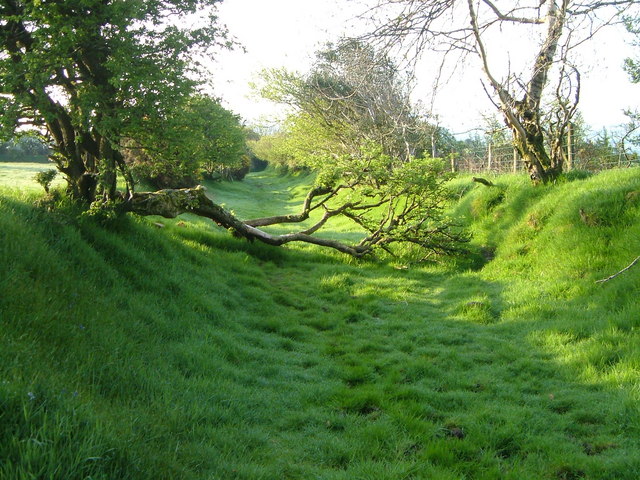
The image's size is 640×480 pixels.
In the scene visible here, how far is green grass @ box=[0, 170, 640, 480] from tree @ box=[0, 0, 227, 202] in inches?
63.4

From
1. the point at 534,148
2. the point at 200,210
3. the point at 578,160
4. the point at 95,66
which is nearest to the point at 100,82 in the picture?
the point at 95,66

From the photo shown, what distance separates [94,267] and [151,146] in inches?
98.6

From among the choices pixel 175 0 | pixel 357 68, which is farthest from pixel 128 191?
pixel 357 68

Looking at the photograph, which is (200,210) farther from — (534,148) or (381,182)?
(534,148)

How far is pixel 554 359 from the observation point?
21.0ft

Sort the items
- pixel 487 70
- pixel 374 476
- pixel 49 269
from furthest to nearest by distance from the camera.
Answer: pixel 487 70 → pixel 49 269 → pixel 374 476

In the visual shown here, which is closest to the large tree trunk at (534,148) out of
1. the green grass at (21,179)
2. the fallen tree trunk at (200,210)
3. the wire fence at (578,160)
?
the wire fence at (578,160)

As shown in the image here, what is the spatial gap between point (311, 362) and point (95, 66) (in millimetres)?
6225

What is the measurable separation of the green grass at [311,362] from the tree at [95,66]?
1.61m

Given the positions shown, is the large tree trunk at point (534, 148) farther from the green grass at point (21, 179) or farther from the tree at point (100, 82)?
the green grass at point (21, 179)

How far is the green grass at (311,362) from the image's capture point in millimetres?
3619

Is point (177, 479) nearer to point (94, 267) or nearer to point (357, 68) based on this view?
point (94, 267)

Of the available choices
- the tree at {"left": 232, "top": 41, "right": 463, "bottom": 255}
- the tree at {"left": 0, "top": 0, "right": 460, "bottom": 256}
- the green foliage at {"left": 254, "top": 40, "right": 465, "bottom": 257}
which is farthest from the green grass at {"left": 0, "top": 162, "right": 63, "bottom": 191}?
the green foliage at {"left": 254, "top": 40, "right": 465, "bottom": 257}

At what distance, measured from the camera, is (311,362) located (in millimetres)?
6867
